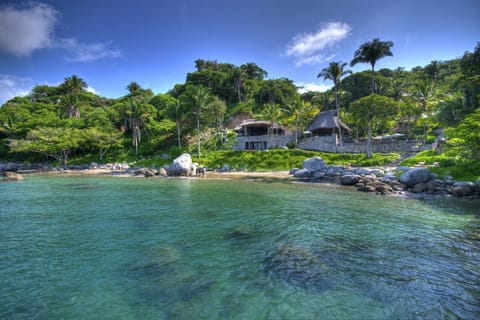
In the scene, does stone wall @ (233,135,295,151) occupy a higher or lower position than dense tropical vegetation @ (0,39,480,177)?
lower

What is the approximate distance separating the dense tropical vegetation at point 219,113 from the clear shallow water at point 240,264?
2129 centimetres

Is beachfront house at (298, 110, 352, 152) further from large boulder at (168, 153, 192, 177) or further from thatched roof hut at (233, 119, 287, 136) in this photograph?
large boulder at (168, 153, 192, 177)

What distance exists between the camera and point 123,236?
9.62 meters

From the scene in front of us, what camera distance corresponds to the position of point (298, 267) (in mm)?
6926

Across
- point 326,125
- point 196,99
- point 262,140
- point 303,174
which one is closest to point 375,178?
point 303,174

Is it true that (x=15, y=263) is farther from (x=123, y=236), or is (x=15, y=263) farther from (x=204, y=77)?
(x=204, y=77)

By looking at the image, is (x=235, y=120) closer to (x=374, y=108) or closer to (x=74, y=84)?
(x=374, y=108)

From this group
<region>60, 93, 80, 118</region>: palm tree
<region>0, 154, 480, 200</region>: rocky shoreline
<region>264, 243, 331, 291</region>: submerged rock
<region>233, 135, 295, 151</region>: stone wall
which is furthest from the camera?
<region>60, 93, 80, 118</region>: palm tree

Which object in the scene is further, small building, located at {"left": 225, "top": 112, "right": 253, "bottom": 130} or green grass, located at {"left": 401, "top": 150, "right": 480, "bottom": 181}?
small building, located at {"left": 225, "top": 112, "right": 253, "bottom": 130}

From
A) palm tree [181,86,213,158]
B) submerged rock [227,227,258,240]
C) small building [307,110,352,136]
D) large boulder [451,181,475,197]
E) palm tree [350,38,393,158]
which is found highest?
palm tree [350,38,393,158]

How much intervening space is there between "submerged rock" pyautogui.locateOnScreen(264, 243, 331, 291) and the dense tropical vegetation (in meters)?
25.4

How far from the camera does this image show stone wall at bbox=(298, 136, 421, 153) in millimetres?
37794

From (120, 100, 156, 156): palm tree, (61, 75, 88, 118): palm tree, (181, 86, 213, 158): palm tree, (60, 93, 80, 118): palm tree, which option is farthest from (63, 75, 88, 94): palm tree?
(181, 86, 213, 158): palm tree

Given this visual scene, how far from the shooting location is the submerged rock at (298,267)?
6078mm
